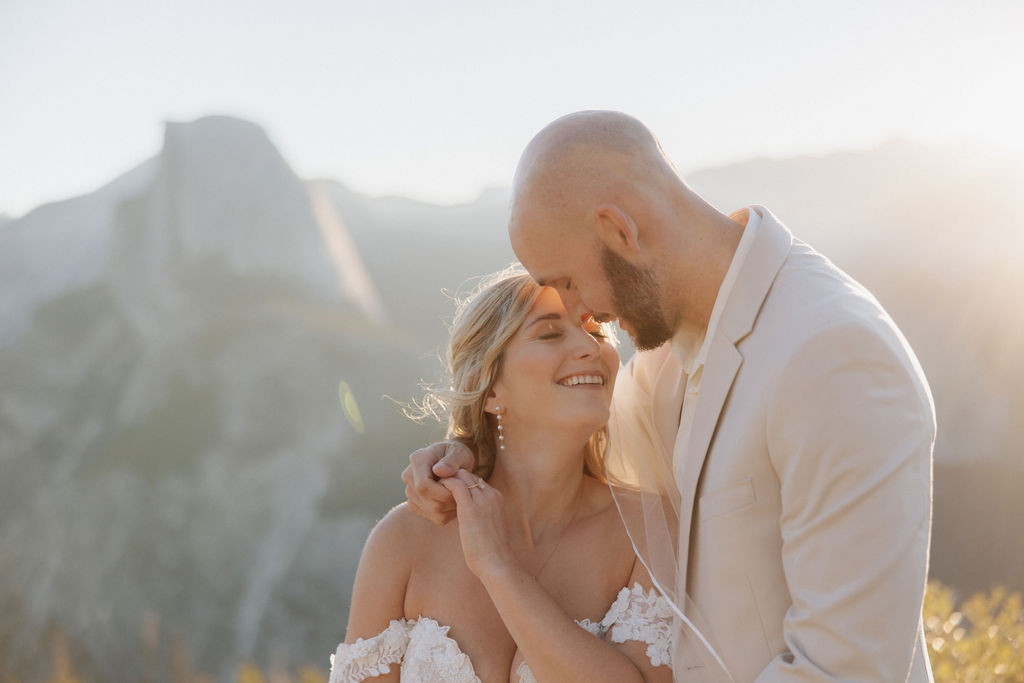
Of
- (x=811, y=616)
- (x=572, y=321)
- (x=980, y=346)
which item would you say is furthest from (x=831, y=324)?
(x=980, y=346)

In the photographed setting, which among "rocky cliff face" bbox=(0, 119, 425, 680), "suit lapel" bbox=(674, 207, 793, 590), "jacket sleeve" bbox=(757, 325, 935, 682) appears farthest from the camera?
"rocky cliff face" bbox=(0, 119, 425, 680)

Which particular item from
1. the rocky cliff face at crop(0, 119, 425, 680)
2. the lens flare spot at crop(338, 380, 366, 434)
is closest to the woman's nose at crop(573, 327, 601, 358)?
the rocky cliff face at crop(0, 119, 425, 680)

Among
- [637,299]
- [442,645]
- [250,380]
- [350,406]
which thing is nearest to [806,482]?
[637,299]

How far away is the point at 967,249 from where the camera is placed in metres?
16.3

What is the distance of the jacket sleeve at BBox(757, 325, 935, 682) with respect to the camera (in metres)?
2.08

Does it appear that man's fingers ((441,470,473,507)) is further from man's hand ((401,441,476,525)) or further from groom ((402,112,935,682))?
groom ((402,112,935,682))

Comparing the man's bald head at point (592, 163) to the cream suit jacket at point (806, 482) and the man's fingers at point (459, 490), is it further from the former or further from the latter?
the man's fingers at point (459, 490)

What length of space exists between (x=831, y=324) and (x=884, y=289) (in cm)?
1588

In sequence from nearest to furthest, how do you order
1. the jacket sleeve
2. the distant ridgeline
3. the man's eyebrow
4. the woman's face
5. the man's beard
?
the jacket sleeve < the man's beard < the woman's face < the man's eyebrow < the distant ridgeline

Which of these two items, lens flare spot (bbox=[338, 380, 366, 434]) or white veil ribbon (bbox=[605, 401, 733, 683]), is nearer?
white veil ribbon (bbox=[605, 401, 733, 683])

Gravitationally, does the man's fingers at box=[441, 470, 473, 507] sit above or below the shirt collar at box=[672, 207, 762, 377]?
below


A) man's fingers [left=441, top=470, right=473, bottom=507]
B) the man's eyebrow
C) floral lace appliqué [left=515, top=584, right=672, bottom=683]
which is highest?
the man's eyebrow

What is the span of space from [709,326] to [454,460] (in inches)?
46.6

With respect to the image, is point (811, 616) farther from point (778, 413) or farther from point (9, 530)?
point (9, 530)
